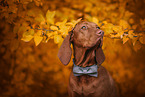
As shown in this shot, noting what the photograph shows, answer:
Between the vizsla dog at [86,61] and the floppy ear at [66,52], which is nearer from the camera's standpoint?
the vizsla dog at [86,61]

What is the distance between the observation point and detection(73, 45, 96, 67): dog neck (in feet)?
6.23

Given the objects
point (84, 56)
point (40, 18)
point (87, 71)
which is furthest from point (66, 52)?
point (40, 18)

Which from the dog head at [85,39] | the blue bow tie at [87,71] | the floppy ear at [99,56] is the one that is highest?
the dog head at [85,39]

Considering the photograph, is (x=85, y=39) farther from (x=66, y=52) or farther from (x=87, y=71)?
(x=87, y=71)

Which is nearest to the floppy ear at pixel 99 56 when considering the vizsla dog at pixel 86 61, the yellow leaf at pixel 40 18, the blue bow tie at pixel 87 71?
the vizsla dog at pixel 86 61

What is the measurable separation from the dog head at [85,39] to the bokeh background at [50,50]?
1.96 ft

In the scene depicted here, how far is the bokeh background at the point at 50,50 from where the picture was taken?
221 centimetres

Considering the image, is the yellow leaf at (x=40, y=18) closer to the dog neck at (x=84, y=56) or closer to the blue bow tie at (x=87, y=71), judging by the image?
the dog neck at (x=84, y=56)

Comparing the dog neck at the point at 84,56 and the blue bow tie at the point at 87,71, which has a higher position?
the dog neck at the point at 84,56

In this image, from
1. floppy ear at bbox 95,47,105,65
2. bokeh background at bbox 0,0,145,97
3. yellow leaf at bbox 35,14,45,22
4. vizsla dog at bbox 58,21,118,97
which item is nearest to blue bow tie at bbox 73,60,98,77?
vizsla dog at bbox 58,21,118,97

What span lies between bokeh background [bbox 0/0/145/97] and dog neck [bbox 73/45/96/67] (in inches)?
23.1

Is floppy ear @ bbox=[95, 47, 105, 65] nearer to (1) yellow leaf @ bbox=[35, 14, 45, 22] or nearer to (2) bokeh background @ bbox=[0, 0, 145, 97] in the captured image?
(2) bokeh background @ bbox=[0, 0, 145, 97]

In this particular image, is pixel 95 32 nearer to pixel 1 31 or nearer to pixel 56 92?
pixel 1 31

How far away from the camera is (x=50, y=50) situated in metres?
3.79
